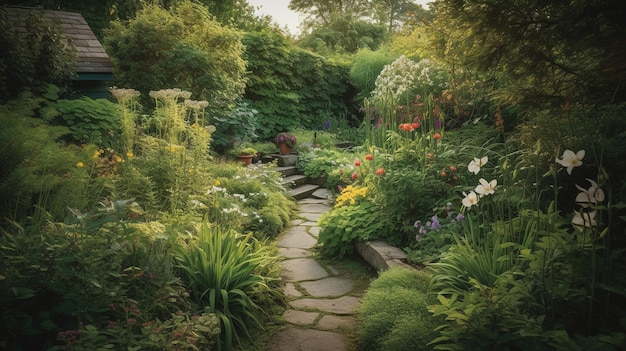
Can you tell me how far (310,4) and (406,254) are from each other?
24830mm

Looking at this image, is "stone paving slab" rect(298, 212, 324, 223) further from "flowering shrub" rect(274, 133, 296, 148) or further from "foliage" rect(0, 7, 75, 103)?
"foliage" rect(0, 7, 75, 103)

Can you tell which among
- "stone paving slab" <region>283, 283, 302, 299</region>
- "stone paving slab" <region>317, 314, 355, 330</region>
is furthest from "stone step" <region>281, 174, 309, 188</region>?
"stone paving slab" <region>317, 314, 355, 330</region>

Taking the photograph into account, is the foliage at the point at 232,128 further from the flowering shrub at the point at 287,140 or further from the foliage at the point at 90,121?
the foliage at the point at 90,121

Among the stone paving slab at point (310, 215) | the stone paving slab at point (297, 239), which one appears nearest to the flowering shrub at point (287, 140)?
the stone paving slab at point (310, 215)

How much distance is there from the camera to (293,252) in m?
4.44

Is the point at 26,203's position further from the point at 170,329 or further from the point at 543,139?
the point at 543,139

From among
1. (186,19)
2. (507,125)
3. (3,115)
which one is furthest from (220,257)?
(186,19)

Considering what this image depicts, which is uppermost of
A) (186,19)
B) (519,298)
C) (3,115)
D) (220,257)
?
(186,19)

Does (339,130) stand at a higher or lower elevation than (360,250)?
higher

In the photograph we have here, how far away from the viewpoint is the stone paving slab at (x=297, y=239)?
4.65 metres

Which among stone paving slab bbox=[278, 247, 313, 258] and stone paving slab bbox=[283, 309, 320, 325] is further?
stone paving slab bbox=[278, 247, 313, 258]

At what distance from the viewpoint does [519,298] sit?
206 cm

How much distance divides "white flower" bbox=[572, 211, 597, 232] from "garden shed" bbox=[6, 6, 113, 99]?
22.0ft

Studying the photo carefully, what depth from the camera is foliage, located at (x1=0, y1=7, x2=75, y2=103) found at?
17.1 ft
